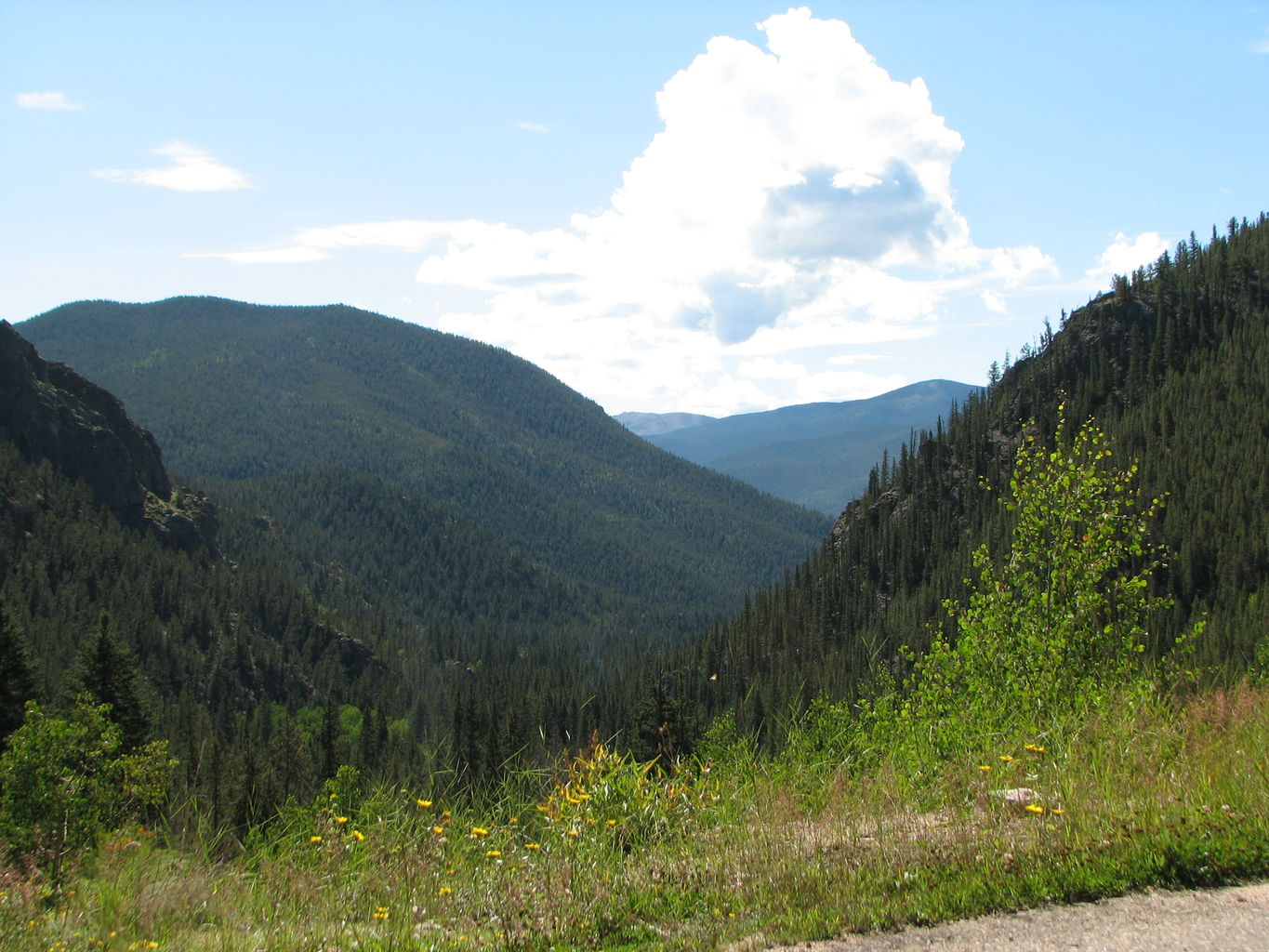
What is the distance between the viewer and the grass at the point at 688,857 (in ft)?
25.1

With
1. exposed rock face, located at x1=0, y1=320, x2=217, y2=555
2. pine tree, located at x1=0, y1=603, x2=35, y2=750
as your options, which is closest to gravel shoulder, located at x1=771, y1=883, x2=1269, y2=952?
pine tree, located at x1=0, y1=603, x2=35, y2=750

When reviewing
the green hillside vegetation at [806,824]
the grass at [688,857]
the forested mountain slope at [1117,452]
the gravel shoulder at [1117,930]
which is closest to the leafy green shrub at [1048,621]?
the green hillside vegetation at [806,824]

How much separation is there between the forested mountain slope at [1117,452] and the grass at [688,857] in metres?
90.7

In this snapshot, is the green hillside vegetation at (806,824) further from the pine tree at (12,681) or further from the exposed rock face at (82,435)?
the exposed rock face at (82,435)

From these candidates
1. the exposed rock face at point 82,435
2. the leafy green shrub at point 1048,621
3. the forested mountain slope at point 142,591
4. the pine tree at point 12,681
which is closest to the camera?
the leafy green shrub at point 1048,621

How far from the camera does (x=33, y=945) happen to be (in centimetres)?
745

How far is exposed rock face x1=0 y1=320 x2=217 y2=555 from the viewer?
176 m

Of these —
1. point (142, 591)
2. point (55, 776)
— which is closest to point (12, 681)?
point (55, 776)

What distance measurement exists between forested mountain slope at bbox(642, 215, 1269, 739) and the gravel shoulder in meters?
93.2

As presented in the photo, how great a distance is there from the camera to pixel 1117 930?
6.95 m

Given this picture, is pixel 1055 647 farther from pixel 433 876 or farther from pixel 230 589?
pixel 230 589

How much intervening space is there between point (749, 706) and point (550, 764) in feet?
305

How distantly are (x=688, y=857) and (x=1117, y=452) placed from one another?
462 feet

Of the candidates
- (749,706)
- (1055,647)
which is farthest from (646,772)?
(749,706)
